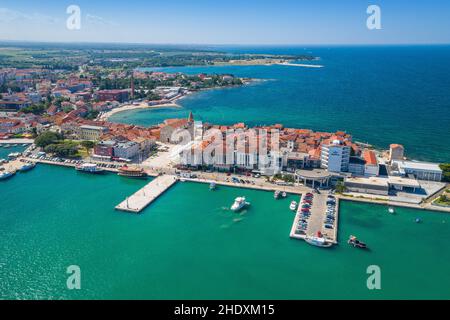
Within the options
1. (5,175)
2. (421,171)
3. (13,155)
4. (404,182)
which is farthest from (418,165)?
(13,155)

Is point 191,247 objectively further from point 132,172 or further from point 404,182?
point 404,182

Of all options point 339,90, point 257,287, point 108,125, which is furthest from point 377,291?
point 339,90

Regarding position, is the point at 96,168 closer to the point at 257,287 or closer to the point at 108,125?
the point at 108,125

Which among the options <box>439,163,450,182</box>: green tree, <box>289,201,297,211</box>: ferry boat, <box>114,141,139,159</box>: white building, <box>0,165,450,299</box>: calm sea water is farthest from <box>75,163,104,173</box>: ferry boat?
<box>439,163,450,182</box>: green tree

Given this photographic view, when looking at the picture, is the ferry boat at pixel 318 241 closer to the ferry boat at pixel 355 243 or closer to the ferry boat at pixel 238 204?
the ferry boat at pixel 355 243

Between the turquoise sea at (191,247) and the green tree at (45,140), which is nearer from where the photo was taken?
the turquoise sea at (191,247)

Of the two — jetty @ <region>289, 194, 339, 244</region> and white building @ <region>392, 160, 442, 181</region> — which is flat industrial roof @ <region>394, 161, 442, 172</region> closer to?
white building @ <region>392, 160, 442, 181</region>

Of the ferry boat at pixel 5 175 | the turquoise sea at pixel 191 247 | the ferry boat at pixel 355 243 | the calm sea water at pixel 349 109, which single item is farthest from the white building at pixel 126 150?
the ferry boat at pixel 355 243
